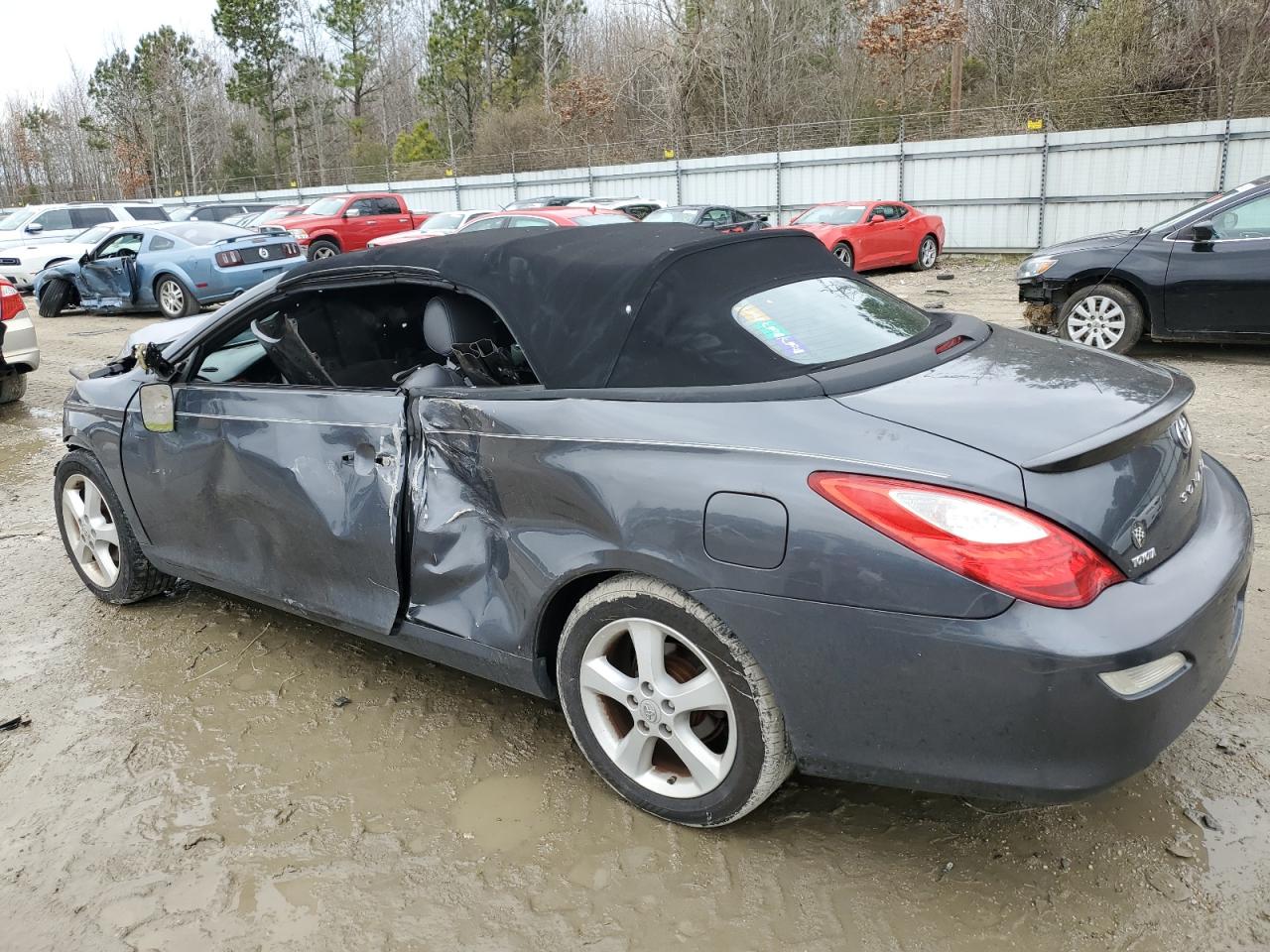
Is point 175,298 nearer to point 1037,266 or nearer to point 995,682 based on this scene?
point 1037,266

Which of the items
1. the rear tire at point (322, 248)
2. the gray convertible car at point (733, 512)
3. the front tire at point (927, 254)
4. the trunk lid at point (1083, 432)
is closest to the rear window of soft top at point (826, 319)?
the gray convertible car at point (733, 512)

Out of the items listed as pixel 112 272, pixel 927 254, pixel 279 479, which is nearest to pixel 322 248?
pixel 112 272

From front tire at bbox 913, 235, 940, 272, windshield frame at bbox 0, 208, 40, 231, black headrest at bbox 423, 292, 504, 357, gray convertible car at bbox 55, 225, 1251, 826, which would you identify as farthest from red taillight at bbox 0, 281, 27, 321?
front tire at bbox 913, 235, 940, 272

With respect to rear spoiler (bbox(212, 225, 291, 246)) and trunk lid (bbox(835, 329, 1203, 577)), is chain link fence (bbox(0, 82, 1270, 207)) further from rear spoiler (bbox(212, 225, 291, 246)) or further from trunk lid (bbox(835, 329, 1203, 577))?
trunk lid (bbox(835, 329, 1203, 577))

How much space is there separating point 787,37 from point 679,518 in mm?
39623

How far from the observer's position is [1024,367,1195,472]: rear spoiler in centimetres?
210

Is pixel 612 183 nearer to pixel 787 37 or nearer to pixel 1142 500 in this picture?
pixel 787 37

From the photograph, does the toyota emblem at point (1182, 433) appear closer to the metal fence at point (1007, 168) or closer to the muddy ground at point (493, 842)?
the muddy ground at point (493, 842)

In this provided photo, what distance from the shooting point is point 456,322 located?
3.02 metres

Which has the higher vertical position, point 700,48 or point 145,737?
point 700,48

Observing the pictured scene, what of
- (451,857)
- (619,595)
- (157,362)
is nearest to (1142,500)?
(619,595)

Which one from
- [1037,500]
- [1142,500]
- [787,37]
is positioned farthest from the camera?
[787,37]

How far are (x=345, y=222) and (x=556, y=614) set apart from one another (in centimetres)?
2024

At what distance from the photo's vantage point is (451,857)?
2570mm
